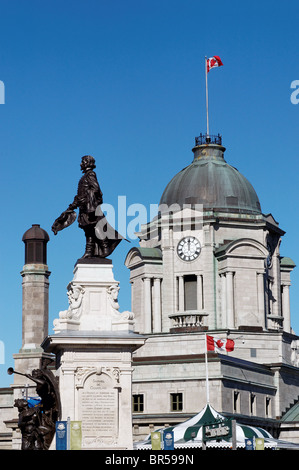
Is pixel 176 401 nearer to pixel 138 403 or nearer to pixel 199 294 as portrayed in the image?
pixel 138 403

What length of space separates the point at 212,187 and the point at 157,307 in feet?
43.4

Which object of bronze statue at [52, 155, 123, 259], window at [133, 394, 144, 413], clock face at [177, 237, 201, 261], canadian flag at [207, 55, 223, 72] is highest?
canadian flag at [207, 55, 223, 72]

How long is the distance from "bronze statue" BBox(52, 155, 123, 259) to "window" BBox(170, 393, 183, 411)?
60.0m

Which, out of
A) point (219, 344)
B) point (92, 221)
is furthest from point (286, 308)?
point (92, 221)

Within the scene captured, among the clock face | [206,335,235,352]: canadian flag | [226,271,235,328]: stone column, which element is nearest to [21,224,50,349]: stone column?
the clock face

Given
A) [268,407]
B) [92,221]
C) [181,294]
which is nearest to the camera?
[92,221]

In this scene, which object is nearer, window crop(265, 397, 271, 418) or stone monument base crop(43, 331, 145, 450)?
stone monument base crop(43, 331, 145, 450)

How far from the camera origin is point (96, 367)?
43531 millimetres

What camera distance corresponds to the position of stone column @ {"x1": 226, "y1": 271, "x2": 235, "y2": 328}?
117375 mm

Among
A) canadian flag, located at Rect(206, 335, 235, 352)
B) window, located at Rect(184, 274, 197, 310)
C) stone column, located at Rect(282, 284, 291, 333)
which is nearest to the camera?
canadian flag, located at Rect(206, 335, 235, 352)

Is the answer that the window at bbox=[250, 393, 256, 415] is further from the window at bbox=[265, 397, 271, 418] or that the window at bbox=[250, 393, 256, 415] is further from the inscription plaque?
the inscription plaque

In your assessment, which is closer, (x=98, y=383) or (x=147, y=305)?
(x=98, y=383)

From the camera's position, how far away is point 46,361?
44438mm
